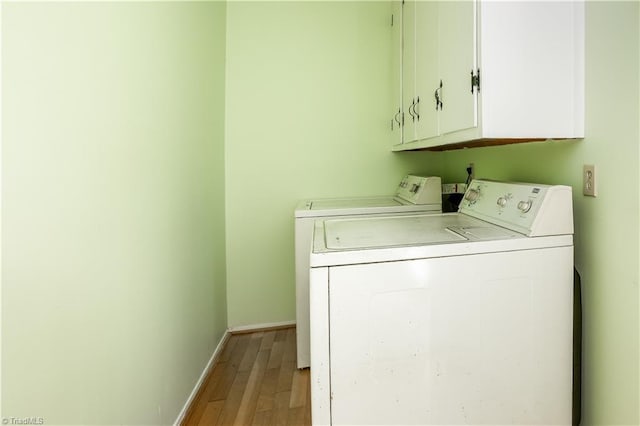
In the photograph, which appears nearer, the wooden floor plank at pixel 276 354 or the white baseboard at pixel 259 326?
the wooden floor plank at pixel 276 354

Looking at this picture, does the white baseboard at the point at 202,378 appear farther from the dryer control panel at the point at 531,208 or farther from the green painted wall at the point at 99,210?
the dryer control panel at the point at 531,208

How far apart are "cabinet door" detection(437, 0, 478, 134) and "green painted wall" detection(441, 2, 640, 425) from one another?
403 millimetres

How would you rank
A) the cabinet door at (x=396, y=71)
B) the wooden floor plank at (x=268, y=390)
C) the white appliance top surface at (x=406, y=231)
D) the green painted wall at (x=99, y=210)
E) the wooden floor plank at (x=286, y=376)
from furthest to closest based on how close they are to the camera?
the cabinet door at (x=396, y=71), the wooden floor plank at (x=286, y=376), the wooden floor plank at (x=268, y=390), the white appliance top surface at (x=406, y=231), the green painted wall at (x=99, y=210)

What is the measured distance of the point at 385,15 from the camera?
7.73ft

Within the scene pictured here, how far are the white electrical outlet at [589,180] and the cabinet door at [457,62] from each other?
1.47 ft

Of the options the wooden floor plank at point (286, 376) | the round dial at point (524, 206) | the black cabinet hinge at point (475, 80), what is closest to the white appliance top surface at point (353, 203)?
the round dial at point (524, 206)

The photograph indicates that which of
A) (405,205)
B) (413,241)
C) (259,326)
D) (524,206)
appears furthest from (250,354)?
(524,206)

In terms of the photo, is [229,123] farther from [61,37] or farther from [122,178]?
[61,37]

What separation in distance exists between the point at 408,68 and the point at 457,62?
0.70 metres

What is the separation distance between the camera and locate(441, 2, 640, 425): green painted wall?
37.6 inches

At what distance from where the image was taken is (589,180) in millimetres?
1106

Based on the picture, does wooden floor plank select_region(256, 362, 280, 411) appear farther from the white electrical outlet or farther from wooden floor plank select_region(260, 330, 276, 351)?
the white electrical outlet

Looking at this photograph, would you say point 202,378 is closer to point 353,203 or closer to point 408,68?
point 353,203

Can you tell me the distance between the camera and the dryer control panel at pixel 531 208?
1060mm
